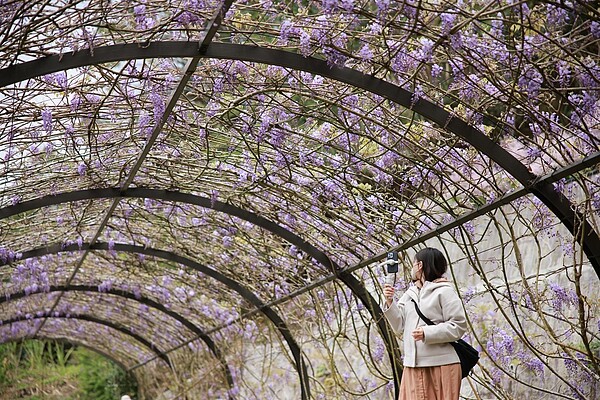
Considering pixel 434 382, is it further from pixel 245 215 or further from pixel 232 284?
pixel 232 284

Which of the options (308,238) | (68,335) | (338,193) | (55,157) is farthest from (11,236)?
(68,335)

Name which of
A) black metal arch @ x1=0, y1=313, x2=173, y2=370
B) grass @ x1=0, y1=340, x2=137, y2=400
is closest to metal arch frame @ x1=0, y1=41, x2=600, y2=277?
black metal arch @ x1=0, y1=313, x2=173, y2=370

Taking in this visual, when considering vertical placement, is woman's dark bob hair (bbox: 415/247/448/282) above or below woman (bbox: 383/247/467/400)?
above

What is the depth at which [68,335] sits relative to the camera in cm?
1409

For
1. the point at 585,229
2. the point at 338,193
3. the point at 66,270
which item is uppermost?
the point at 66,270

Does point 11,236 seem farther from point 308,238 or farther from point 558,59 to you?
point 558,59

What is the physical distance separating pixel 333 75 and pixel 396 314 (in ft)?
4.13

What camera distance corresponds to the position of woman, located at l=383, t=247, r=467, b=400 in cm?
391

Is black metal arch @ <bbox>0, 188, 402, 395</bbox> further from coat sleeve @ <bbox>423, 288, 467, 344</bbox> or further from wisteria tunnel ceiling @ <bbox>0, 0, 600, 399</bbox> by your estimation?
coat sleeve @ <bbox>423, 288, 467, 344</bbox>


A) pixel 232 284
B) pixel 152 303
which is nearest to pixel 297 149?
pixel 232 284

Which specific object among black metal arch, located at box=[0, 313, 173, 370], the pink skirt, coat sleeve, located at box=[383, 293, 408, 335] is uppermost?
black metal arch, located at box=[0, 313, 173, 370]

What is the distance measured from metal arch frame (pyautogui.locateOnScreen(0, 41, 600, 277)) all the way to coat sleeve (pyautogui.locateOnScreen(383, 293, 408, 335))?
2.80ft

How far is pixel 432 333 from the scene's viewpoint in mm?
3881

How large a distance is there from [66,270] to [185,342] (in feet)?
9.54
